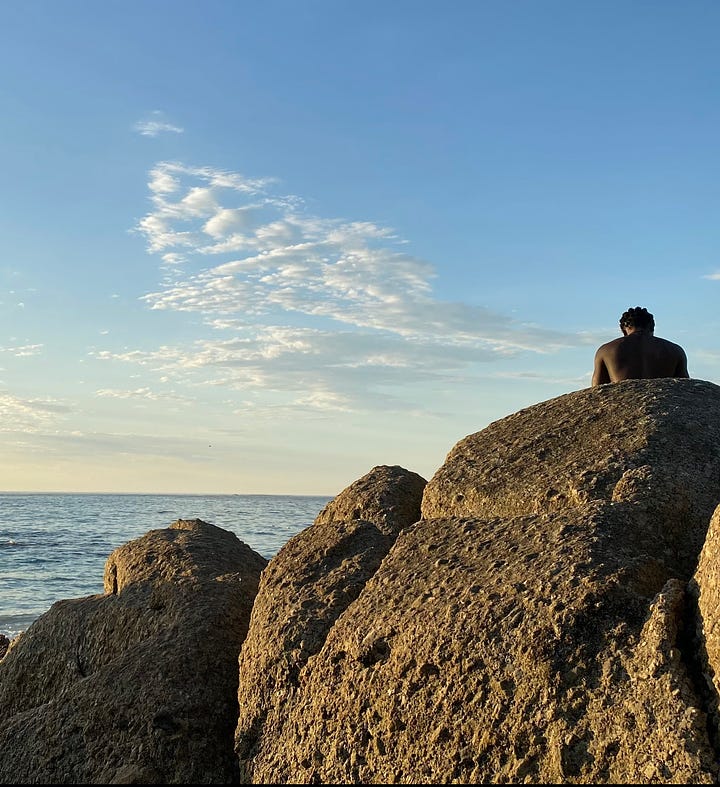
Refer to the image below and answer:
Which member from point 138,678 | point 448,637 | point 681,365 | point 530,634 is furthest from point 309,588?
point 681,365

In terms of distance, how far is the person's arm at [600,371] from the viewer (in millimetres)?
6629

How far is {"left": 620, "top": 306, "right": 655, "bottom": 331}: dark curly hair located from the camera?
6.95 meters

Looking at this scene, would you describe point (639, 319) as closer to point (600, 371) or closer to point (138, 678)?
point (600, 371)

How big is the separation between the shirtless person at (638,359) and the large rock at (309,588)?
7.05ft

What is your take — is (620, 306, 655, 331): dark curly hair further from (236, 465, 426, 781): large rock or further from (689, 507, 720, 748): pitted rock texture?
(689, 507, 720, 748): pitted rock texture

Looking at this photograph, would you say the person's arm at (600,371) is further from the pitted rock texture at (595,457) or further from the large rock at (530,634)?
the large rock at (530,634)

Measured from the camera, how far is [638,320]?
698 centimetres

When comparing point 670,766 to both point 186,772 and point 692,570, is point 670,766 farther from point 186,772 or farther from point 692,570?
point 186,772

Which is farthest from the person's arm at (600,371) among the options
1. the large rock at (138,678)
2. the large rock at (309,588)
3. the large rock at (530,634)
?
the large rock at (138,678)


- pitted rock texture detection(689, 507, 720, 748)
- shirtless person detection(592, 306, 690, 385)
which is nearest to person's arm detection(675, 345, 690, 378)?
shirtless person detection(592, 306, 690, 385)

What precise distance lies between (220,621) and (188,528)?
182cm

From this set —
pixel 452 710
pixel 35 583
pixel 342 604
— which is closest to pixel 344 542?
pixel 342 604

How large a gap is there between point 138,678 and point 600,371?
4.24 metres

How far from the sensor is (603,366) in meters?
6.64
